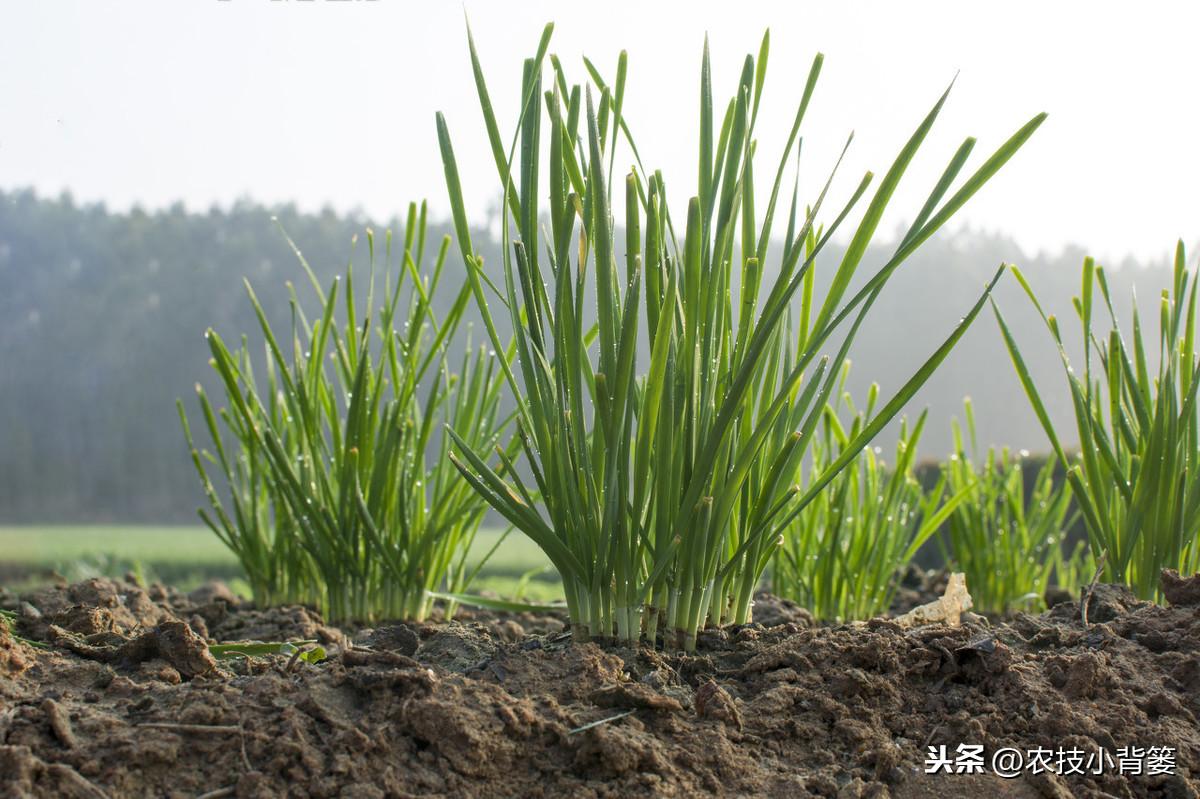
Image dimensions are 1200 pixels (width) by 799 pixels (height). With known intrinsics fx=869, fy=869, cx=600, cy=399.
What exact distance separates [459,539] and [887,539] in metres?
0.80

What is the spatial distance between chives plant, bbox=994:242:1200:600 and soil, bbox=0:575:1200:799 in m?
0.30

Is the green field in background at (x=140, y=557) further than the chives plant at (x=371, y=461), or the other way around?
the green field in background at (x=140, y=557)

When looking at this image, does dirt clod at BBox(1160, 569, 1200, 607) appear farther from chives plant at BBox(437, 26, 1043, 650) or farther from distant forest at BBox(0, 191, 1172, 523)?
distant forest at BBox(0, 191, 1172, 523)

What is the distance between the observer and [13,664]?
0.82 m

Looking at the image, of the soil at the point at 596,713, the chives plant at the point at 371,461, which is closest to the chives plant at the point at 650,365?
the soil at the point at 596,713

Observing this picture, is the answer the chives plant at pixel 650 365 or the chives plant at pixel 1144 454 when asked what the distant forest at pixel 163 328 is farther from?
the chives plant at pixel 650 365

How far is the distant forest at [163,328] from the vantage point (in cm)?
711

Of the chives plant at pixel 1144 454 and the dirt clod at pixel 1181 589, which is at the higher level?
the chives plant at pixel 1144 454

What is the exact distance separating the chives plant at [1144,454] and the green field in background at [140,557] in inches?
139

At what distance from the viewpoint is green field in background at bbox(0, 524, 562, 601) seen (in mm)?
5090

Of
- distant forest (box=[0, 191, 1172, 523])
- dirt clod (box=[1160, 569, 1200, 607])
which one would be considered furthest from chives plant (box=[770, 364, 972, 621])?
distant forest (box=[0, 191, 1172, 523])

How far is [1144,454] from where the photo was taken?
1255 millimetres

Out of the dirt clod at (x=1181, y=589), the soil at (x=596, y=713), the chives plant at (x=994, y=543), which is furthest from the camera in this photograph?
the chives plant at (x=994, y=543)

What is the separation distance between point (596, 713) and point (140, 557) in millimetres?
5827
